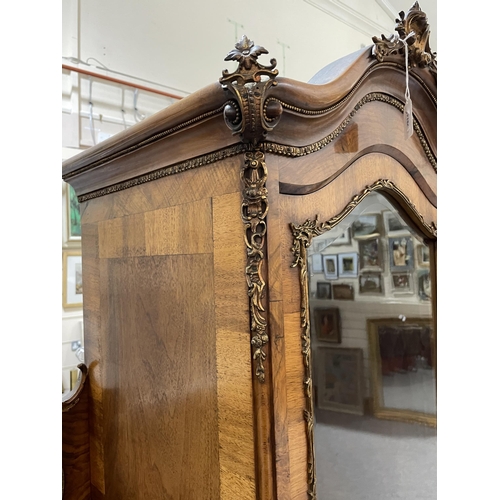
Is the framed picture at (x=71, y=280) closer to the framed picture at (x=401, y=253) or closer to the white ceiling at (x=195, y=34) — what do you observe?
the white ceiling at (x=195, y=34)

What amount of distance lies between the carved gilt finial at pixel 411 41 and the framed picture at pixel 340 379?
0.40 meters

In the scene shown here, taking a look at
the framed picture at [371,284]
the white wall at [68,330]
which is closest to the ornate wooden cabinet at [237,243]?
the framed picture at [371,284]

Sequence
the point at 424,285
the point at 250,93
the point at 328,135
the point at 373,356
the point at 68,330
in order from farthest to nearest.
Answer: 1. the point at 68,330
2. the point at 424,285
3. the point at 373,356
4. the point at 328,135
5. the point at 250,93

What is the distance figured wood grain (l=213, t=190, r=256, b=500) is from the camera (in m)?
0.48

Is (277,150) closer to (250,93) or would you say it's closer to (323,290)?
(250,93)

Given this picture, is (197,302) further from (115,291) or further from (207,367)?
(115,291)

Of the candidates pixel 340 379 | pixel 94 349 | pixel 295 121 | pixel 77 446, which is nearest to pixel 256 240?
pixel 295 121

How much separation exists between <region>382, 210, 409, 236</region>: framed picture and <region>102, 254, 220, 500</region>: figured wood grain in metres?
0.31

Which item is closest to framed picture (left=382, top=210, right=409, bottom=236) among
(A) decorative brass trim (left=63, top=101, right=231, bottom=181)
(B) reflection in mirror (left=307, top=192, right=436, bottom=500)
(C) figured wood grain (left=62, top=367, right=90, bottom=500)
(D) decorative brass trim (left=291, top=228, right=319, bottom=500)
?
(B) reflection in mirror (left=307, top=192, right=436, bottom=500)

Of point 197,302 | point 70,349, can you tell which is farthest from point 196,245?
point 70,349

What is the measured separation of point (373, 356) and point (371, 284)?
11 cm

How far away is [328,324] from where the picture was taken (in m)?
0.57

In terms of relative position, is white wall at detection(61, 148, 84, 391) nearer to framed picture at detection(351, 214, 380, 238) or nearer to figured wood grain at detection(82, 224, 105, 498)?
figured wood grain at detection(82, 224, 105, 498)

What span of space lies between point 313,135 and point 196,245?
0.20 metres
